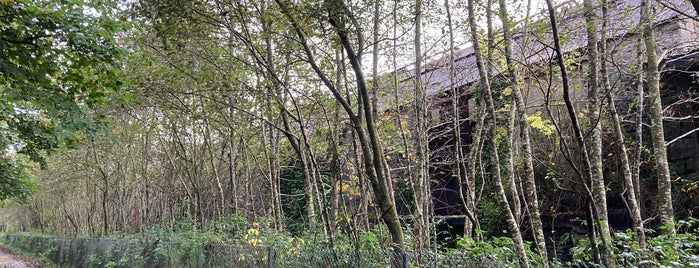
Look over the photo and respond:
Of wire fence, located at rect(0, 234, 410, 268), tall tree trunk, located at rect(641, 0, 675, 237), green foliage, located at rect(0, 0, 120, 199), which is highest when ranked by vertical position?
green foliage, located at rect(0, 0, 120, 199)

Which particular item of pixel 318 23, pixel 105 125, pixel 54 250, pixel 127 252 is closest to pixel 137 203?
pixel 54 250

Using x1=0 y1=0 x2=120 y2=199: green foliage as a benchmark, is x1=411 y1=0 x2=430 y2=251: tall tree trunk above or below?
below

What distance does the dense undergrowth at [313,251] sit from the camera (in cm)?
399

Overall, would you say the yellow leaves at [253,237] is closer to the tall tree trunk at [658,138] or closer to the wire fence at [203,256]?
the wire fence at [203,256]

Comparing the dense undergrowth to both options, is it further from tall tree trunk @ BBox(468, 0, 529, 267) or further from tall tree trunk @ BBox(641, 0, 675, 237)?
tall tree trunk @ BBox(641, 0, 675, 237)

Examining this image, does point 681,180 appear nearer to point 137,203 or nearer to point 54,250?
point 137,203

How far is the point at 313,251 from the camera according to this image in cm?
537

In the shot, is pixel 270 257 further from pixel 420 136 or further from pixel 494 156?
pixel 494 156

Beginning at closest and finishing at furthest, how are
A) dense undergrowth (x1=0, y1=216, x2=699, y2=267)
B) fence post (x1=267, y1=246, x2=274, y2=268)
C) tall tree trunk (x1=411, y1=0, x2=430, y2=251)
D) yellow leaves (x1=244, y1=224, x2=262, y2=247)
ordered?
dense undergrowth (x1=0, y1=216, x2=699, y2=267)
tall tree trunk (x1=411, y1=0, x2=430, y2=251)
fence post (x1=267, y1=246, x2=274, y2=268)
yellow leaves (x1=244, y1=224, x2=262, y2=247)

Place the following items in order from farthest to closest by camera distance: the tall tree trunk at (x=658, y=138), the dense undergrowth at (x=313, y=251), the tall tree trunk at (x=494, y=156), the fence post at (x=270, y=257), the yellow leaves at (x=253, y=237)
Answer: the yellow leaves at (x=253, y=237), the fence post at (x=270, y=257), the tall tree trunk at (x=658, y=138), the tall tree trunk at (x=494, y=156), the dense undergrowth at (x=313, y=251)

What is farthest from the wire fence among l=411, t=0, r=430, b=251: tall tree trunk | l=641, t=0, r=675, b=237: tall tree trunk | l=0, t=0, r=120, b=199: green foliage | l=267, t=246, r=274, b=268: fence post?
l=641, t=0, r=675, b=237: tall tree trunk

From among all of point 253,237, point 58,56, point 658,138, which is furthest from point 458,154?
point 58,56

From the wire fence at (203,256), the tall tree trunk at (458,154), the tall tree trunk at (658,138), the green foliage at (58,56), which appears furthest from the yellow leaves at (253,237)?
the tall tree trunk at (658,138)

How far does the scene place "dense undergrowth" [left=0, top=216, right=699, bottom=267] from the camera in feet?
13.1
